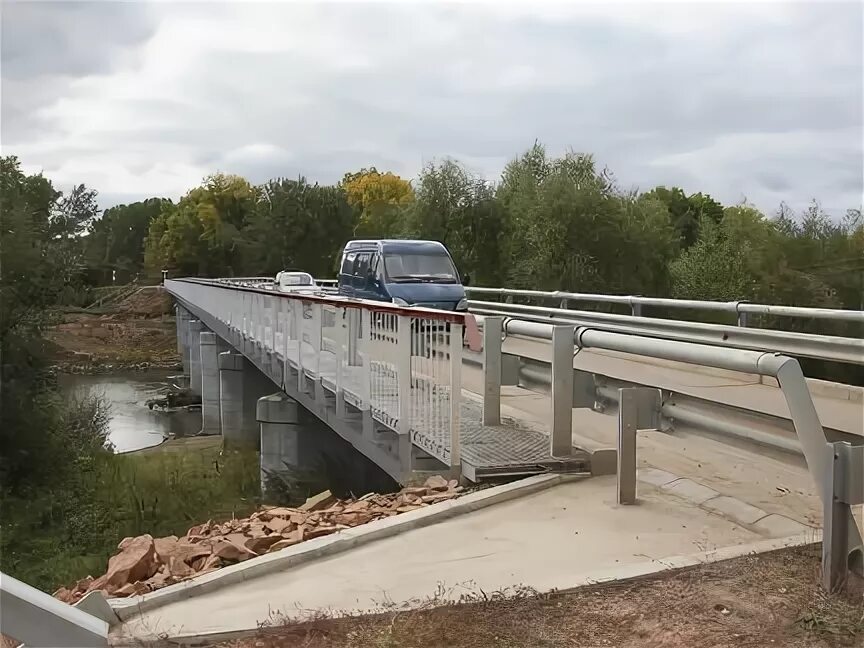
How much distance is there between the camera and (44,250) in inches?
888

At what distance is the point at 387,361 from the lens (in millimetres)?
7754

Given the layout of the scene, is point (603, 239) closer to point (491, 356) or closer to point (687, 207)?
point (491, 356)

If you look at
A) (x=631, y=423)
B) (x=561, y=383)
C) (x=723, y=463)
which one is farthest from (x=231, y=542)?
(x=723, y=463)

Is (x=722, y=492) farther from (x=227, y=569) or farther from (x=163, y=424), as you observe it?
(x=163, y=424)

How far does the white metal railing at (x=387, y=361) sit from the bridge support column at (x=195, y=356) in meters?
27.5

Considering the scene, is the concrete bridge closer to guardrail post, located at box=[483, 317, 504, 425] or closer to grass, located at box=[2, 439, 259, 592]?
guardrail post, located at box=[483, 317, 504, 425]

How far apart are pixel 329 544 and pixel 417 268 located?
13.4m

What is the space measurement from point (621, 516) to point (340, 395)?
15.0 ft

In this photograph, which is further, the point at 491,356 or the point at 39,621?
the point at 491,356

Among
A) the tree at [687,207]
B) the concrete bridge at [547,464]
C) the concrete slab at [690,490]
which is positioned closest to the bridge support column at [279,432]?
the concrete bridge at [547,464]

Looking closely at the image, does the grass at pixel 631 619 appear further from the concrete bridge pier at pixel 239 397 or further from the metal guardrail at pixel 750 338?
the concrete bridge pier at pixel 239 397

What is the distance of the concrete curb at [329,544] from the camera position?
422 cm

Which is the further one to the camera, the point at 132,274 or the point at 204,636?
the point at 132,274

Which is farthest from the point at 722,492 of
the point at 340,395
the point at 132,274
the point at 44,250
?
the point at 132,274
